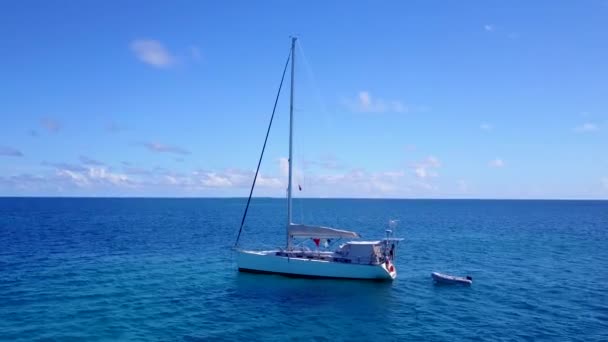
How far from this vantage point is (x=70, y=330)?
27.5 metres

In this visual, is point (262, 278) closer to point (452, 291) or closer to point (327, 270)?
point (327, 270)

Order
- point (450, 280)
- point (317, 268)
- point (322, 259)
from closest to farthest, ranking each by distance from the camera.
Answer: point (450, 280), point (317, 268), point (322, 259)

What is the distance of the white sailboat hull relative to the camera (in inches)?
1667

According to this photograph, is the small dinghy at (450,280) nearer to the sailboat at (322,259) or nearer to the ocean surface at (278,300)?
the ocean surface at (278,300)

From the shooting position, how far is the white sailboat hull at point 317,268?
4234 centimetres

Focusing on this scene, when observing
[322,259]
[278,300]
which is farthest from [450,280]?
[278,300]

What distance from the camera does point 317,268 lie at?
42.7 m

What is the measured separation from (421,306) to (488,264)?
2317 centimetres

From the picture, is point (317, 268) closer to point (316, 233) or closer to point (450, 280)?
point (316, 233)

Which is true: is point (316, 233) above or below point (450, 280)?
above

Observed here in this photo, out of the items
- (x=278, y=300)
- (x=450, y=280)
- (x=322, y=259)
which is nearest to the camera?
(x=278, y=300)

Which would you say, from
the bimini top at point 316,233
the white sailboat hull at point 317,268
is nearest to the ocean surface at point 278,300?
the white sailboat hull at point 317,268

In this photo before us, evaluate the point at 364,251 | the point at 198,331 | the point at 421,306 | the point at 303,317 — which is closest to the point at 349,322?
the point at 303,317

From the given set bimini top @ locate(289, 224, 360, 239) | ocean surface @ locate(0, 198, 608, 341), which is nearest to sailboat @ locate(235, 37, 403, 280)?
bimini top @ locate(289, 224, 360, 239)
